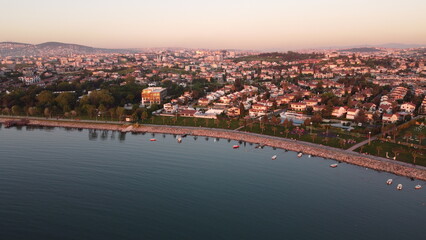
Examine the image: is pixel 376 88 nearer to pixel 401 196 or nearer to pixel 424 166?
pixel 424 166

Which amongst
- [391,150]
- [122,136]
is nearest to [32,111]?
[122,136]

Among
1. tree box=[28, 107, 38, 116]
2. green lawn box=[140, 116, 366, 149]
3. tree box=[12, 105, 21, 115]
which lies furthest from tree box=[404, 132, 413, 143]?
tree box=[12, 105, 21, 115]

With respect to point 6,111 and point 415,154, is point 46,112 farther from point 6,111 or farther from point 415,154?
point 415,154

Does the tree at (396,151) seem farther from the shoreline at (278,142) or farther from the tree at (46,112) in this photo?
the tree at (46,112)

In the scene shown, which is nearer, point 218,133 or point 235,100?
point 218,133

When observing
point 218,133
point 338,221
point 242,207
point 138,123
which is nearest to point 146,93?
point 138,123

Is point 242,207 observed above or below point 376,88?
below

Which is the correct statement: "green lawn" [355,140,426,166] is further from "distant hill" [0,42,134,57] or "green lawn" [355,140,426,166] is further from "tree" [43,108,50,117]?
"distant hill" [0,42,134,57]
